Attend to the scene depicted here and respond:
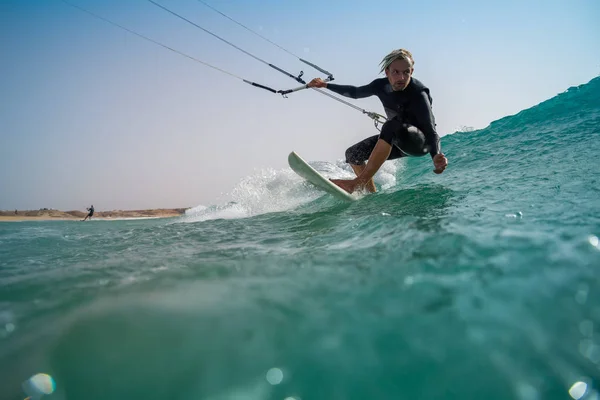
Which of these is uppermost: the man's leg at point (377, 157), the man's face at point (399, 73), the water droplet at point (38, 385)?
→ the man's face at point (399, 73)

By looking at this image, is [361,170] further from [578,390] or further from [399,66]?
[578,390]

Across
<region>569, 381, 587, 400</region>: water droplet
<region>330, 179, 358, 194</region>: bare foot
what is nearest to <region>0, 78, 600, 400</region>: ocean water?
<region>569, 381, 587, 400</region>: water droplet

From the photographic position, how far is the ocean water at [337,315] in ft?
3.53

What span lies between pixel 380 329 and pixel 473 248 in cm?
94

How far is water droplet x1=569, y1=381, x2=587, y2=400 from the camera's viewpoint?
995mm

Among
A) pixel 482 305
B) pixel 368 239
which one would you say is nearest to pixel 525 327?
pixel 482 305

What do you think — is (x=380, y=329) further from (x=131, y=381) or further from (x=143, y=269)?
(x=143, y=269)

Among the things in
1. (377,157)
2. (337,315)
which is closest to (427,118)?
(377,157)

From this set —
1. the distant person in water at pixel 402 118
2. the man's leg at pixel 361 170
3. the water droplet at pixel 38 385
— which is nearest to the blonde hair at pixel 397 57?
the distant person in water at pixel 402 118

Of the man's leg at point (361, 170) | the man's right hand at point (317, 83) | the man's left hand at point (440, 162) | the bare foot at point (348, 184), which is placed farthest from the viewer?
the man's leg at point (361, 170)

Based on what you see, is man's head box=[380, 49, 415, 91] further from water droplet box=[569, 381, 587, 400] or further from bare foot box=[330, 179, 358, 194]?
water droplet box=[569, 381, 587, 400]

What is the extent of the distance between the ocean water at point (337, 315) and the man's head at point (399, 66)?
2209mm

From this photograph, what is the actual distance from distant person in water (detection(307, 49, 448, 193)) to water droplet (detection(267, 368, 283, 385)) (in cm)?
362

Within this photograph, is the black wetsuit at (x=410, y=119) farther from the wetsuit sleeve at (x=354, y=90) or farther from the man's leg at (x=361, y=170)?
the man's leg at (x=361, y=170)
